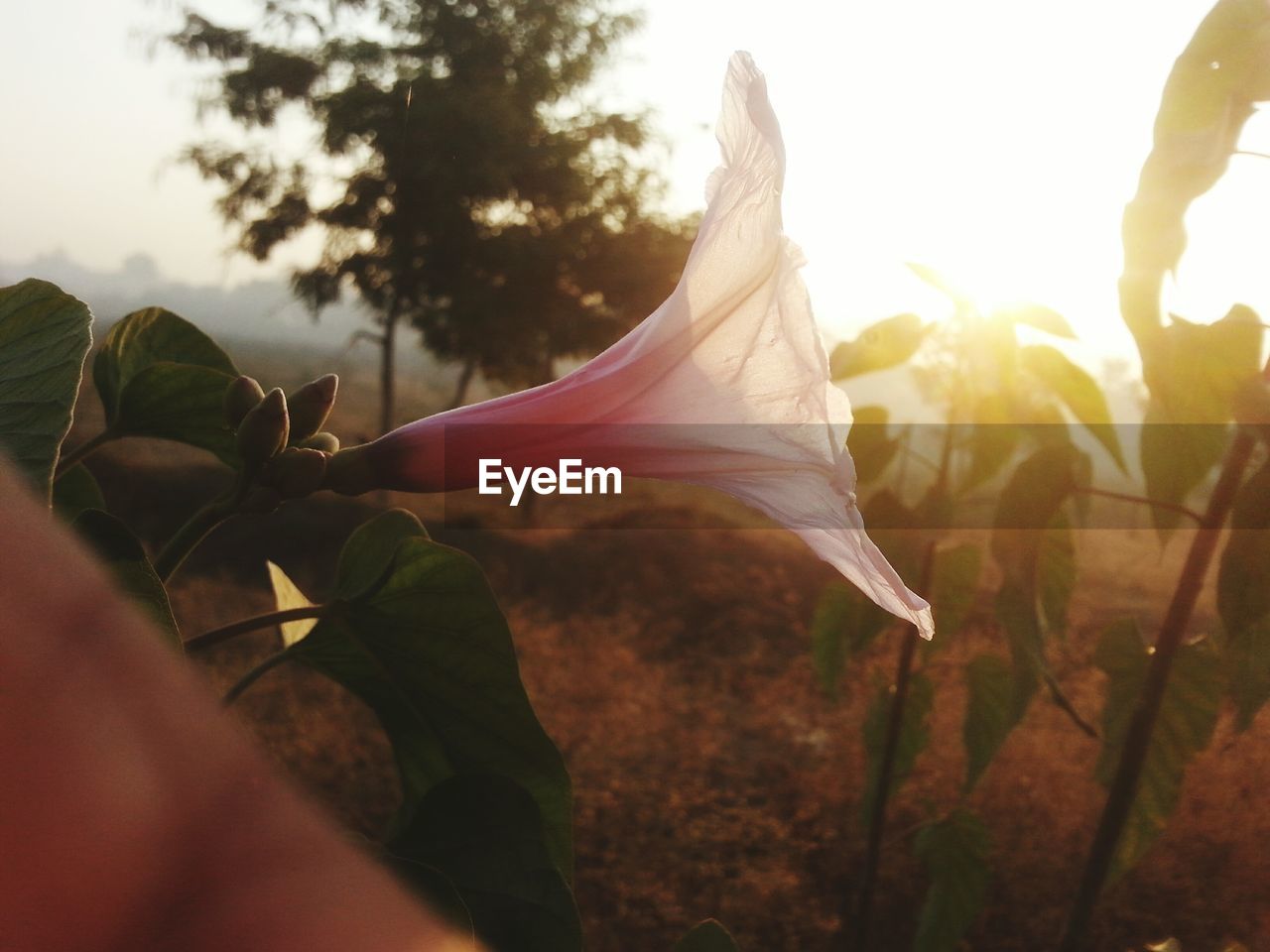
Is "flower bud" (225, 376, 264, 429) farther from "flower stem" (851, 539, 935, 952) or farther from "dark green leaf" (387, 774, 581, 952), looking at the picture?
"flower stem" (851, 539, 935, 952)

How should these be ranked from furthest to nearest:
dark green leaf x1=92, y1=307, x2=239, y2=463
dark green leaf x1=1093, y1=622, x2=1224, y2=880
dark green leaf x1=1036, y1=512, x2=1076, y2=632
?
dark green leaf x1=1036, y1=512, x2=1076, y2=632
dark green leaf x1=1093, y1=622, x2=1224, y2=880
dark green leaf x1=92, y1=307, x2=239, y2=463

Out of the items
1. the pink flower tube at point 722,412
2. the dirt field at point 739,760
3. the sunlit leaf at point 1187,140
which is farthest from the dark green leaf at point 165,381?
the dirt field at point 739,760

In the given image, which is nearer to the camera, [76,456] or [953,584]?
[76,456]

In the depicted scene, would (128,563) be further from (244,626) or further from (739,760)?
(739,760)

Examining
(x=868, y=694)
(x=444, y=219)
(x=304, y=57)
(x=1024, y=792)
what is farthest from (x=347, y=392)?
(x=1024, y=792)

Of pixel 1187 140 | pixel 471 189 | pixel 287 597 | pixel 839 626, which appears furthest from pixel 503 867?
pixel 471 189

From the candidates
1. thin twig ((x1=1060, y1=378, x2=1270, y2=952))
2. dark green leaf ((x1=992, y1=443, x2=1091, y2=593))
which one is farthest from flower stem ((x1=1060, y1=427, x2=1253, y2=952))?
dark green leaf ((x1=992, y1=443, x2=1091, y2=593))
